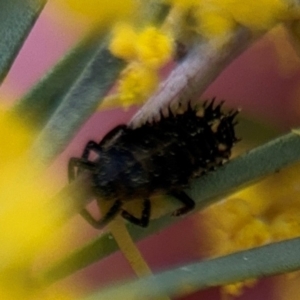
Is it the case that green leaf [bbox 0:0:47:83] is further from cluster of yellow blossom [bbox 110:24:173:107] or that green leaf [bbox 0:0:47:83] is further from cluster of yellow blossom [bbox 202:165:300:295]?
cluster of yellow blossom [bbox 202:165:300:295]

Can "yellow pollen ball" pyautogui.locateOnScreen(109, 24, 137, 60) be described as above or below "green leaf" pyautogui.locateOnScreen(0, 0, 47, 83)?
below

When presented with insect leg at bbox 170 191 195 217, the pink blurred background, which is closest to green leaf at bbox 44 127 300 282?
insect leg at bbox 170 191 195 217

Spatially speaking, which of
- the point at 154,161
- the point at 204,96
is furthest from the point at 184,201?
the point at 204,96

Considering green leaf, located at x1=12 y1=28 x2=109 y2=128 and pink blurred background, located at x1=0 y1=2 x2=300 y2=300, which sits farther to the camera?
pink blurred background, located at x1=0 y1=2 x2=300 y2=300

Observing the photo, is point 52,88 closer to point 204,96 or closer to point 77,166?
point 77,166

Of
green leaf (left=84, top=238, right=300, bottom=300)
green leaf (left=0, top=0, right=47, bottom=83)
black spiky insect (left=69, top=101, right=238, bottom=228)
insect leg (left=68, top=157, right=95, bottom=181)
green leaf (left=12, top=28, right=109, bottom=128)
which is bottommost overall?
green leaf (left=84, top=238, right=300, bottom=300)

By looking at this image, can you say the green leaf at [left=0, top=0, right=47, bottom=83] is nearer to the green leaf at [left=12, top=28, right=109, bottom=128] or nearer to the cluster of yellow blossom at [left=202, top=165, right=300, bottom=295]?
the green leaf at [left=12, top=28, right=109, bottom=128]

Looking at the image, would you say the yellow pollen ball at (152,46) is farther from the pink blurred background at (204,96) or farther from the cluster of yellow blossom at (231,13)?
the pink blurred background at (204,96)
